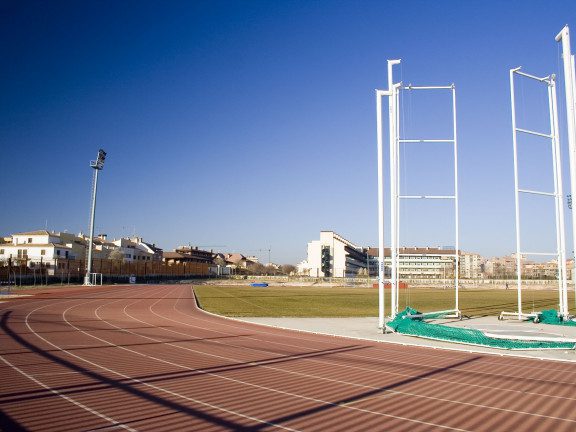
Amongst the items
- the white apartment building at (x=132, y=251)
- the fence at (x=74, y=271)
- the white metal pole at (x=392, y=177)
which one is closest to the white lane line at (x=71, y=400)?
the white metal pole at (x=392, y=177)

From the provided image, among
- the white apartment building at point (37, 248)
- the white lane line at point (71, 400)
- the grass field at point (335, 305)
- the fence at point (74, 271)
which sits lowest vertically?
the grass field at point (335, 305)

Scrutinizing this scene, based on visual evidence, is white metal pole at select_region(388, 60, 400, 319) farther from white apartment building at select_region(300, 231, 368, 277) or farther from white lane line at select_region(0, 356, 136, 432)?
white apartment building at select_region(300, 231, 368, 277)

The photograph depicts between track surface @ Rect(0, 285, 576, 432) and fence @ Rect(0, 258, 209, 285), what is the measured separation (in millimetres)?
42950

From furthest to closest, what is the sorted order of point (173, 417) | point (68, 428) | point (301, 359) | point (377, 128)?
point (377, 128)
point (301, 359)
point (173, 417)
point (68, 428)

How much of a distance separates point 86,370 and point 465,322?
18413mm

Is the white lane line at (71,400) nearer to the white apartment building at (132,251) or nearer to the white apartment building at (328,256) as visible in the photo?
the white apartment building at (132,251)

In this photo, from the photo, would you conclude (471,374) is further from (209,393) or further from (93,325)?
(93,325)

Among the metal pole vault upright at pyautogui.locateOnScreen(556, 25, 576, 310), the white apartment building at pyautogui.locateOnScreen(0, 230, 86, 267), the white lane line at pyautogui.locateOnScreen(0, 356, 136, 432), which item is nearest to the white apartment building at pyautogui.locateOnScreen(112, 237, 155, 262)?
the white apartment building at pyautogui.locateOnScreen(0, 230, 86, 267)

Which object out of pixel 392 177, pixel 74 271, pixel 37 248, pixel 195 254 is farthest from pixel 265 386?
pixel 195 254

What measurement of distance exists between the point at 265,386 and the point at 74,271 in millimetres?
77618

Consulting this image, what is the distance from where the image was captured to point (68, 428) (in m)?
6.95

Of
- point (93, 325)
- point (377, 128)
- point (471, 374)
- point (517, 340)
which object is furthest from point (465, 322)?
point (93, 325)

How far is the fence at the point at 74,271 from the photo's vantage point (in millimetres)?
63312

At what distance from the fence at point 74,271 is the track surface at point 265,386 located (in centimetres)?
4295
